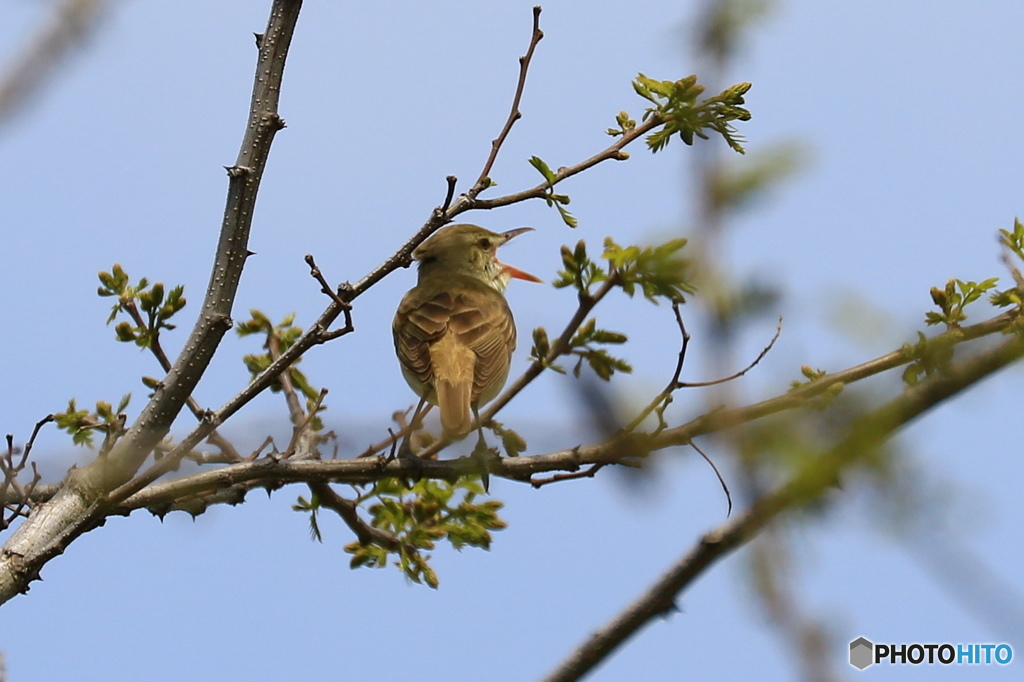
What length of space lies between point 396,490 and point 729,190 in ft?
13.3

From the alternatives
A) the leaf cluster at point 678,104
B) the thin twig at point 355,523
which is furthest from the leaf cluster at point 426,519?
the leaf cluster at point 678,104

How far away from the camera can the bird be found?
19.3 feet

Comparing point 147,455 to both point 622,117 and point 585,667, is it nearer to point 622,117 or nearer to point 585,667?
point 622,117

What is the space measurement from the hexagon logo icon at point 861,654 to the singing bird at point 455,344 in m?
2.18

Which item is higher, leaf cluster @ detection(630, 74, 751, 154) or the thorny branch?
leaf cluster @ detection(630, 74, 751, 154)

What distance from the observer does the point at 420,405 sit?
19.0 ft

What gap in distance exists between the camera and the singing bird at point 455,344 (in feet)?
19.4

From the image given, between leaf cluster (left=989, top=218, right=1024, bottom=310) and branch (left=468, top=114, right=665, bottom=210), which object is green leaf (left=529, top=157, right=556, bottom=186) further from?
leaf cluster (left=989, top=218, right=1024, bottom=310)

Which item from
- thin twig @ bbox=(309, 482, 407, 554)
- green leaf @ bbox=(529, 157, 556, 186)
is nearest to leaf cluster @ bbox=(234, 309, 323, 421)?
thin twig @ bbox=(309, 482, 407, 554)

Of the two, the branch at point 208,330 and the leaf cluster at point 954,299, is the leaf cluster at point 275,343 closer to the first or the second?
the branch at point 208,330

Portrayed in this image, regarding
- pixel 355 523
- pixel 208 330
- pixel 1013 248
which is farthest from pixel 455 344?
pixel 1013 248

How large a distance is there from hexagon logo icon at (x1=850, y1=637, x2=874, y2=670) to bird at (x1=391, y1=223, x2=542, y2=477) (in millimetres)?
2111

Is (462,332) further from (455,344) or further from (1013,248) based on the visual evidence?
(1013,248)

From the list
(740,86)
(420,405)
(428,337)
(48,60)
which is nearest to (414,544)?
(420,405)
